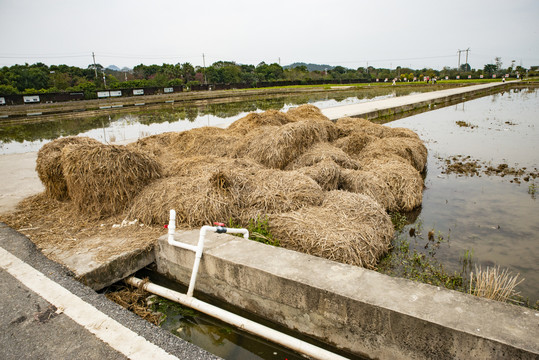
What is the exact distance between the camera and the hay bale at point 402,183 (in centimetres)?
585

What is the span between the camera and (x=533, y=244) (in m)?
4.58

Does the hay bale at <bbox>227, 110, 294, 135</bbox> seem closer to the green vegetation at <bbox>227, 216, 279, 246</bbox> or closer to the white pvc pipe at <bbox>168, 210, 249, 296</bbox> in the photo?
the green vegetation at <bbox>227, 216, 279, 246</bbox>

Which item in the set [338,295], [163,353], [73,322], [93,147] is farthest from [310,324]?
[93,147]

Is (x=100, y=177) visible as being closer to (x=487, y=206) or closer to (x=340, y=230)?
(x=340, y=230)

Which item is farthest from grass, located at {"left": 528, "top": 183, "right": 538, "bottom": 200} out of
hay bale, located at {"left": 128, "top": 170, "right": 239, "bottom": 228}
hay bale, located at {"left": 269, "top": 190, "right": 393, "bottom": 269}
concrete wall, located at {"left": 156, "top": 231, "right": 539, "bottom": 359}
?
hay bale, located at {"left": 128, "top": 170, "right": 239, "bottom": 228}

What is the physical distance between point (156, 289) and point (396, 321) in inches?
90.7

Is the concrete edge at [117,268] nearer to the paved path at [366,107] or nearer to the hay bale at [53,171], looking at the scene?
the hay bale at [53,171]

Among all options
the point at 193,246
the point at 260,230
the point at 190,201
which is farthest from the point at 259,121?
the point at 193,246

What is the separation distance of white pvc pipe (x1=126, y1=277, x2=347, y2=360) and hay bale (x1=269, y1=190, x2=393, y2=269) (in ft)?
4.12

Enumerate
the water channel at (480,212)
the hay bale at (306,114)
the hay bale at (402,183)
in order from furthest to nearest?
the hay bale at (306,114), the hay bale at (402,183), the water channel at (480,212)

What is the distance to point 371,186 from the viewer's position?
18.5 feet

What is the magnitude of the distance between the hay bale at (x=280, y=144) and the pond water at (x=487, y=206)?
8.38 feet

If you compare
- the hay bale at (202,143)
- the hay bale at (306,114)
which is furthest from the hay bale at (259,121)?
the hay bale at (306,114)

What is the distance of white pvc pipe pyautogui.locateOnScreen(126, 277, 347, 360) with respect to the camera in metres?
2.49
